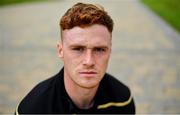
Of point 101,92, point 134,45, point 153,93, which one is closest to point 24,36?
point 134,45

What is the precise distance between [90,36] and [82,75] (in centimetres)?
25

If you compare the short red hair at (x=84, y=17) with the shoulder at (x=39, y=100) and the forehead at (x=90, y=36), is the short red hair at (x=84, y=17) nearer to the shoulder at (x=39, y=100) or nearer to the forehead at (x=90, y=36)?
the forehead at (x=90, y=36)

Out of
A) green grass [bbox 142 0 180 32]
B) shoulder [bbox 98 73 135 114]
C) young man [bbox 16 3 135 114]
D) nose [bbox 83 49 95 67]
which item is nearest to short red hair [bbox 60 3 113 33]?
young man [bbox 16 3 135 114]

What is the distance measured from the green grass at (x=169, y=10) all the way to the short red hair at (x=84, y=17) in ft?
32.5

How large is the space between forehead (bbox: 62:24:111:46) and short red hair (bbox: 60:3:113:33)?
2cm

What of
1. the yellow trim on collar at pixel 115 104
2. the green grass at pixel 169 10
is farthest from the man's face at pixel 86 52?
the green grass at pixel 169 10

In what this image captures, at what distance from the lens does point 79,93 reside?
9.37ft

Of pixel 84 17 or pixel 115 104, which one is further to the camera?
pixel 115 104

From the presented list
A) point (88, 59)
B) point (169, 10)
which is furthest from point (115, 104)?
point (169, 10)

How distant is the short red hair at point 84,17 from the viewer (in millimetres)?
2516

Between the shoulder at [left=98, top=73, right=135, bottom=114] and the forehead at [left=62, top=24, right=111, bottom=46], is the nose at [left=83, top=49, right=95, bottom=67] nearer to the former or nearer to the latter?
the forehead at [left=62, top=24, right=111, bottom=46]

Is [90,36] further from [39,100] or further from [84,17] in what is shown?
[39,100]

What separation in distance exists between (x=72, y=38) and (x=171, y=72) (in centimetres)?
667

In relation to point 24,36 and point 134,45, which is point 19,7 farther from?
point 134,45
